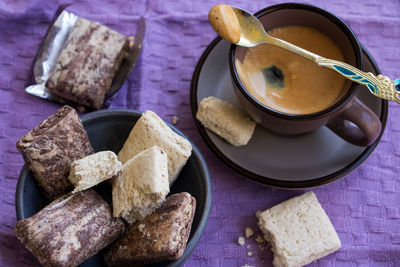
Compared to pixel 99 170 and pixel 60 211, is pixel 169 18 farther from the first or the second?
pixel 60 211

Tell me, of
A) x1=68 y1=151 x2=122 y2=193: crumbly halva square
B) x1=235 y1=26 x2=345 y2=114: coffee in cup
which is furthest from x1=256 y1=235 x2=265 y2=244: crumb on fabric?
x1=68 y1=151 x2=122 y2=193: crumbly halva square

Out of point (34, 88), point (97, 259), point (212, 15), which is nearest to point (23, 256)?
point (97, 259)

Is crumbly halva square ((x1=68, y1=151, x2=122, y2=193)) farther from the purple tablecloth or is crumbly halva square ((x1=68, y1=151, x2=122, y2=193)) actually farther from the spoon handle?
the spoon handle

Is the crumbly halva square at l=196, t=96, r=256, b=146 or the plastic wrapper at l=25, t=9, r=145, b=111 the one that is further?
the plastic wrapper at l=25, t=9, r=145, b=111

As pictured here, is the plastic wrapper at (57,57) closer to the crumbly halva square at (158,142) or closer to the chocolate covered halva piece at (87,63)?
the chocolate covered halva piece at (87,63)

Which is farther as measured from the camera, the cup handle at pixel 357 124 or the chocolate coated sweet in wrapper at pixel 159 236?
the cup handle at pixel 357 124

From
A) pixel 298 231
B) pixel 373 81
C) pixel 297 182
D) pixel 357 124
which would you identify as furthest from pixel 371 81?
pixel 298 231

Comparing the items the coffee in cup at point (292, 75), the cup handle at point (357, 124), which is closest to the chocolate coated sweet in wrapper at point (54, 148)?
the coffee in cup at point (292, 75)
